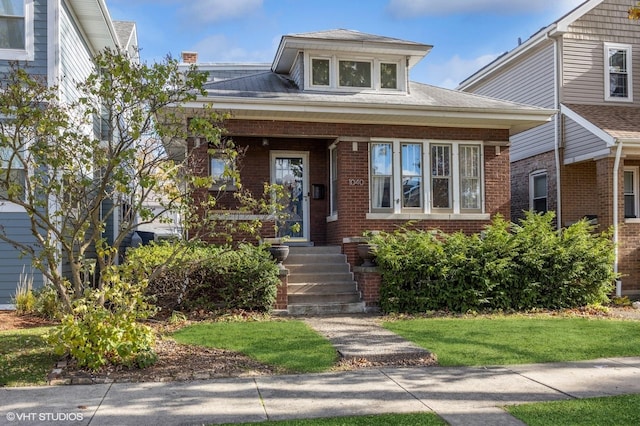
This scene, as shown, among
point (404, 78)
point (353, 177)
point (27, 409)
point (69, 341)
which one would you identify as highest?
point (404, 78)

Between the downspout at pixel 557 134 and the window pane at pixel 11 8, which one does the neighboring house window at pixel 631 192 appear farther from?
the window pane at pixel 11 8

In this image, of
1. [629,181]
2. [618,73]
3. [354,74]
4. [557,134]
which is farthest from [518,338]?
[618,73]

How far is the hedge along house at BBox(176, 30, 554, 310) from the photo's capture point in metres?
11.1

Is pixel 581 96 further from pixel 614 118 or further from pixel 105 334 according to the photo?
pixel 105 334

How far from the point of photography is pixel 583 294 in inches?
410

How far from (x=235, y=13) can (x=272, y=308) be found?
1539 centimetres

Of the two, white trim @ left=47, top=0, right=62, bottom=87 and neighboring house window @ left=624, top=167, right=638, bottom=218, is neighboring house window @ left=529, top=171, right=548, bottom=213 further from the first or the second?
white trim @ left=47, top=0, right=62, bottom=87

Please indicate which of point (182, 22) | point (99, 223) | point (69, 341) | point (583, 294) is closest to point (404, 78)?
point (583, 294)

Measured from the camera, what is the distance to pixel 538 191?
51.0 feet

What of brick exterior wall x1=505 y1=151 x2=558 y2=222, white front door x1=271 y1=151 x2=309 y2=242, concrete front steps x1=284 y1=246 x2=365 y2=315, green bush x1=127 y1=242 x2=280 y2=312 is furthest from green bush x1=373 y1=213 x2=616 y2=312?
brick exterior wall x1=505 y1=151 x2=558 y2=222

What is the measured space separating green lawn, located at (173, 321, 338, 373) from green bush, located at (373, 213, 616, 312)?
2.32 metres

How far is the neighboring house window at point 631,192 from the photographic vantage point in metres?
14.3

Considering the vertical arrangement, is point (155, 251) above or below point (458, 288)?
above

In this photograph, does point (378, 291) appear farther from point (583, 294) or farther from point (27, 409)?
point (27, 409)
